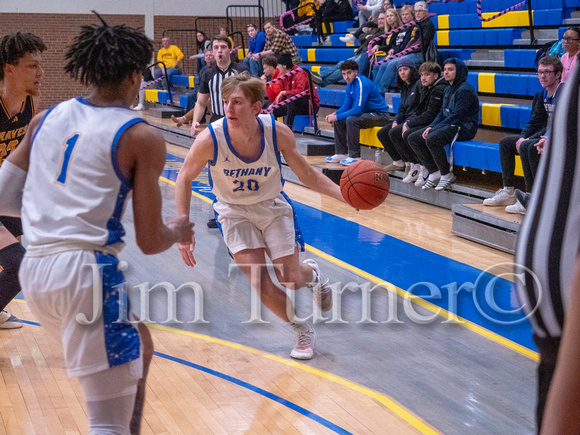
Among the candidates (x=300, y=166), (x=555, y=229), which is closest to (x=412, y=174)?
(x=300, y=166)

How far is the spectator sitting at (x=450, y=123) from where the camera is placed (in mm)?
8125

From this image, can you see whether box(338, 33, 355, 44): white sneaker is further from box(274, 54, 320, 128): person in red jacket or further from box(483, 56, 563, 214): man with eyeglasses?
box(483, 56, 563, 214): man with eyeglasses

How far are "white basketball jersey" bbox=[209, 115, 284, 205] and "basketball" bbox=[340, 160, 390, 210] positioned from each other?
0.49 m

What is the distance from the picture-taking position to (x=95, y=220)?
82.1 inches

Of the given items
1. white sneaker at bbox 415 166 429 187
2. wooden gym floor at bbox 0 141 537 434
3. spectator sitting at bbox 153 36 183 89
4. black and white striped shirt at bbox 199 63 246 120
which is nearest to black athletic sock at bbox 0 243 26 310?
wooden gym floor at bbox 0 141 537 434

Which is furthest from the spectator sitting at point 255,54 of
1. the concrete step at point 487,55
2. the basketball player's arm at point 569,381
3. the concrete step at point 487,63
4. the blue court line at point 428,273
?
the basketball player's arm at point 569,381

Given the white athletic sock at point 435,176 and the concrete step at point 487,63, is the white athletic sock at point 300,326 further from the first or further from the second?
the concrete step at point 487,63

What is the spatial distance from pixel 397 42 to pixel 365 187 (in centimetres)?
718

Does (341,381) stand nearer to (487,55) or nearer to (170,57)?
(487,55)

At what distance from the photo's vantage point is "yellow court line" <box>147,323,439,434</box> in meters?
3.40

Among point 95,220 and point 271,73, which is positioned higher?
point 271,73

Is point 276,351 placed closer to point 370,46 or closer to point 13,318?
point 13,318

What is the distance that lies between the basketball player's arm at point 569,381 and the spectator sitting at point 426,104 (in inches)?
310

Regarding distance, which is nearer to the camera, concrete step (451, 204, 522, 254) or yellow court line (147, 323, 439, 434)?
yellow court line (147, 323, 439, 434)
